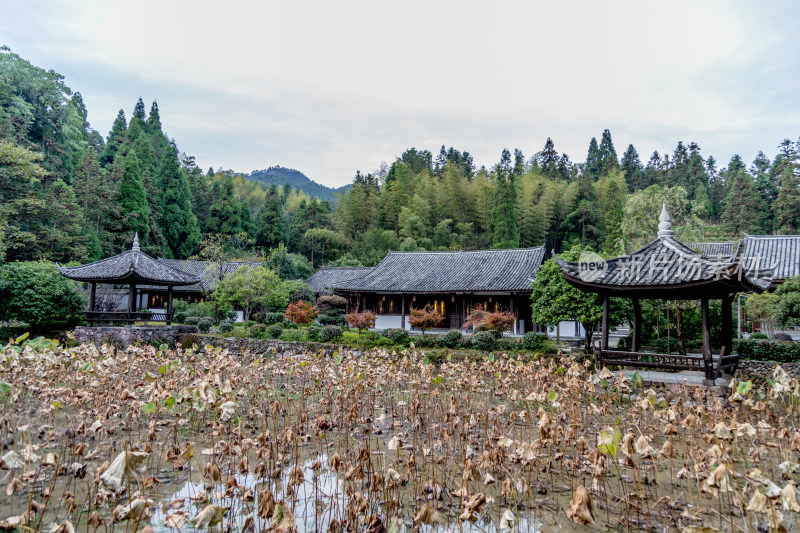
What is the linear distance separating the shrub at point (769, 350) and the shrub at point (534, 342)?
5.15 m

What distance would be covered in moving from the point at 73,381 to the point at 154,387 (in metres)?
3.19

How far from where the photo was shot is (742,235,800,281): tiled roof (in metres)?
18.7

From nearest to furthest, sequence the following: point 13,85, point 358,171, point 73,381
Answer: point 73,381
point 13,85
point 358,171

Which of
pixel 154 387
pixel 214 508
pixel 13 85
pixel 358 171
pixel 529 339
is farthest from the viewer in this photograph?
pixel 358 171

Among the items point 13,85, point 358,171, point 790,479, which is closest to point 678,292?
point 790,479

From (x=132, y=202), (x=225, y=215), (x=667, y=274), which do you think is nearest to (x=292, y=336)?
(x=667, y=274)

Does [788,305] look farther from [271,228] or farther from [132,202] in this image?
[271,228]

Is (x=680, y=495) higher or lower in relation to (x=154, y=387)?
lower

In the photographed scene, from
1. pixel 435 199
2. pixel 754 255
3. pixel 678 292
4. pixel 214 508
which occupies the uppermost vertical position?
pixel 435 199

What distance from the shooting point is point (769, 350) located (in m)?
12.9

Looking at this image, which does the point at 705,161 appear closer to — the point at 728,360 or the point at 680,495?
the point at 728,360

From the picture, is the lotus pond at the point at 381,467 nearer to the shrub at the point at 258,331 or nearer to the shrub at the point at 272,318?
the shrub at the point at 258,331

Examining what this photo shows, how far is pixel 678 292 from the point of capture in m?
10.2

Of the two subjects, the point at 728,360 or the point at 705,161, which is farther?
the point at 705,161
